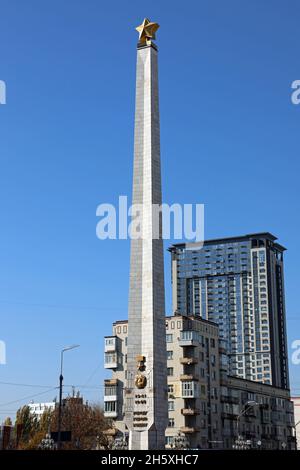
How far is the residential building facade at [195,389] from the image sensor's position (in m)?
74.1

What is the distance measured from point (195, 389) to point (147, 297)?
38.0 m

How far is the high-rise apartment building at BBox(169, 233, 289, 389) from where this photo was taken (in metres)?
165

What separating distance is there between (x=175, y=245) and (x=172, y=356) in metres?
104

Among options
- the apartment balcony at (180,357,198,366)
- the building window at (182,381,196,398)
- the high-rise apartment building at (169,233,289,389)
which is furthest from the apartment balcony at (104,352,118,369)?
the high-rise apartment building at (169,233,289,389)

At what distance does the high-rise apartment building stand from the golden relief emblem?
124596mm

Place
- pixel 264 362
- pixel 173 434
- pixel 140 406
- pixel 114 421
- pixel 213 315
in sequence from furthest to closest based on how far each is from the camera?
pixel 213 315 < pixel 264 362 < pixel 114 421 < pixel 173 434 < pixel 140 406

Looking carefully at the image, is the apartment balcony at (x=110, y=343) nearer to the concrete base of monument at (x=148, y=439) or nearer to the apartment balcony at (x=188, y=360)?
the apartment balcony at (x=188, y=360)

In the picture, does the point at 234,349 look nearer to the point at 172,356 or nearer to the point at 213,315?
the point at 213,315

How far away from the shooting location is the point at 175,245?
17962cm

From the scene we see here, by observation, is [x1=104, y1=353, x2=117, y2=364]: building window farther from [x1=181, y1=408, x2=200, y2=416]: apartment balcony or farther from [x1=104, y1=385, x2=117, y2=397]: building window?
[x1=181, y1=408, x2=200, y2=416]: apartment balcony

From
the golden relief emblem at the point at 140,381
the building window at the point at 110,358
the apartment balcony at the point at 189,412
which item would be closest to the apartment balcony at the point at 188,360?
the apartment balcony at the point at 189,412
